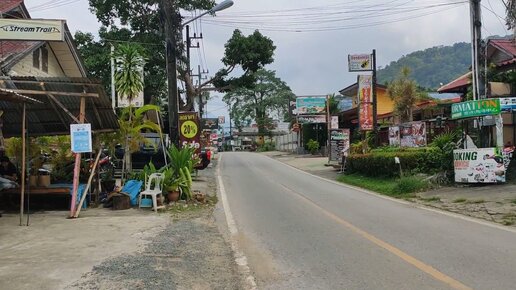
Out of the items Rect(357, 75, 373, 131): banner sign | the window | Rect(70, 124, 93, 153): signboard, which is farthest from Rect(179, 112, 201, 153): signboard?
Rect(70, 124, 93, 153): signboard

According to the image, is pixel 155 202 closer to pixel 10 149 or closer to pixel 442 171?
pixel 10 149

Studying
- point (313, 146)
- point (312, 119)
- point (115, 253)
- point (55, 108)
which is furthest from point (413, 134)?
point (313, 146)

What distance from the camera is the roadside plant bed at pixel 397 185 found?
55.9 ft

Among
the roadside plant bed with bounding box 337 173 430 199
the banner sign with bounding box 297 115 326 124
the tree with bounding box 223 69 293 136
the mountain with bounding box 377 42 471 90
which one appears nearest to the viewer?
the roadside plant bed with bounding box 337 173 430 199

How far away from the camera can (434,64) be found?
3408 inches

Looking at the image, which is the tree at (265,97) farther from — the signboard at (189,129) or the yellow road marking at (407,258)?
the yellow road marking at (407,258)

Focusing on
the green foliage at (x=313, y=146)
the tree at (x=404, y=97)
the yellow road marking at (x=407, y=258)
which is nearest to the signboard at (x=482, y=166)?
the yellow road marking at (x=407, y=258)

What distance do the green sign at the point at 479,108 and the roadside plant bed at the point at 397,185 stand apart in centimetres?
259

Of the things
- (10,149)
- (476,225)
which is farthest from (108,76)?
(476,225)

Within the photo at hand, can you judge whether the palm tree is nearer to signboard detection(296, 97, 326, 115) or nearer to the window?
the window

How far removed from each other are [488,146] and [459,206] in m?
4.28

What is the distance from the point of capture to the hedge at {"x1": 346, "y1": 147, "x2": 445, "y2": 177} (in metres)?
18.6

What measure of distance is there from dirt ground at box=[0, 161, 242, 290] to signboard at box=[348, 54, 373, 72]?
17561 millimetres

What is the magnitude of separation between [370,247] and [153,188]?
25.5 ft
